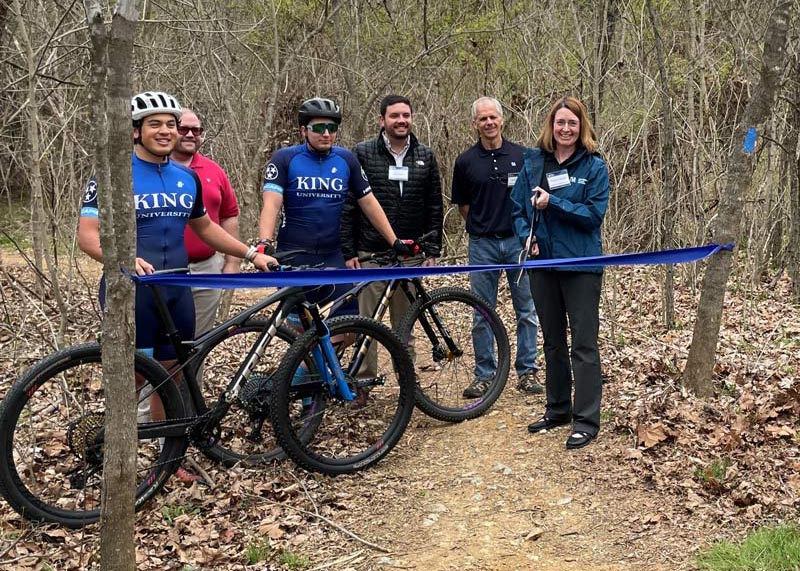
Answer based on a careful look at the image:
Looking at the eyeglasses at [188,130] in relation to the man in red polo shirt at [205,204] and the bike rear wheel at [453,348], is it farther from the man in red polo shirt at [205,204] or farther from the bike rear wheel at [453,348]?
the bike rear wheel at [453,348]

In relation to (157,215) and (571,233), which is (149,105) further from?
(571,233)

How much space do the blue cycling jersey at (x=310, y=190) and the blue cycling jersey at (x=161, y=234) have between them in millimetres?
772

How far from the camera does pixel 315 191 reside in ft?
15.6

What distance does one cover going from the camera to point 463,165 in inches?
215

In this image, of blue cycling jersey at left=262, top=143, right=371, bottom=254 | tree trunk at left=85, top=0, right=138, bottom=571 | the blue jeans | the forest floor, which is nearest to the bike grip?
blue cycling jersey at left=262, top=143, right=371, bottom=254

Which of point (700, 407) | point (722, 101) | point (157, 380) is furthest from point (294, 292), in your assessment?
point (722, 101)

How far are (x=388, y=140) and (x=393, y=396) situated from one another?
1.74 metres

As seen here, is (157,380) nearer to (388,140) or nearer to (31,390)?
(31,390)

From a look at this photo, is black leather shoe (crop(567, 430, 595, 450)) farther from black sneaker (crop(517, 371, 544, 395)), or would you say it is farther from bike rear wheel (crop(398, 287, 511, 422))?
black sneaker (crop(517, 371, 544, 395))

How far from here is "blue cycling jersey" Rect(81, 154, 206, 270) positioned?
3.84 m

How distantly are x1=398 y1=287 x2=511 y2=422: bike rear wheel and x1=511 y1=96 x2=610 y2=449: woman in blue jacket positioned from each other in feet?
1.85

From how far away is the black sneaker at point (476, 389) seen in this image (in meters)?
5.16

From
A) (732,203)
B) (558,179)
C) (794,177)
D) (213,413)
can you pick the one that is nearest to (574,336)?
(558,179)

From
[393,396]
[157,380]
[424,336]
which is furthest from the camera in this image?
[424,336]
